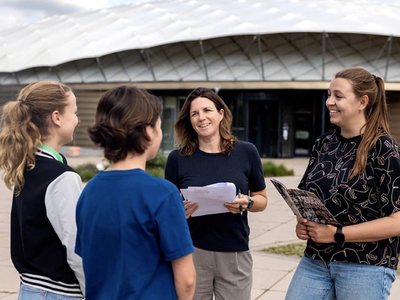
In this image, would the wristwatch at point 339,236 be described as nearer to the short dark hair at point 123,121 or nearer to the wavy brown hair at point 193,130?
the wavy brown hair at point 193,130

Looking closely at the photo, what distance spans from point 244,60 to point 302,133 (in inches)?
220

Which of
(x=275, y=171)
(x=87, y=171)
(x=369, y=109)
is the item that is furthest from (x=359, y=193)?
(x=275, y=171)

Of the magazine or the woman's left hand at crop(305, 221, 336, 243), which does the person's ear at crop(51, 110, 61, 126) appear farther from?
the woman's left hand at crop(305, 221, 336, 243)

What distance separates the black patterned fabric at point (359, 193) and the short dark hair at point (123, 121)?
1.27 metres

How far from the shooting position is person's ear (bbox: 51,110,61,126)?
2.92 metres

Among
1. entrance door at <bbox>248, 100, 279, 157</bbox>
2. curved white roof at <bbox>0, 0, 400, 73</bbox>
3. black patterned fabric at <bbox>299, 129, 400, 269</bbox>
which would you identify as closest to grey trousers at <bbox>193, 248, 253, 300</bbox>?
black patterned fabric at <bbox>299, 129, 400, 269</bbox>

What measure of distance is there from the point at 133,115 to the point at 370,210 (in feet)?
4.88

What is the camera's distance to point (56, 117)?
2.93m

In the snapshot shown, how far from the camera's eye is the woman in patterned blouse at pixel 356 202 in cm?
311

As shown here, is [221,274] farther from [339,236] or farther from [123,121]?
[123,121]

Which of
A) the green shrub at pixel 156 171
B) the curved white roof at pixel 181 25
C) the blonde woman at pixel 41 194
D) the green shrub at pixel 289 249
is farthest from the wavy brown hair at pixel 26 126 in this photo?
the curved white roof at pixel 181 25

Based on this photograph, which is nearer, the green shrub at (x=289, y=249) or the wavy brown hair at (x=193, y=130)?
the wavy brown hair at (x=193, y=130)

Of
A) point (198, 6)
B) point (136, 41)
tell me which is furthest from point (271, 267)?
point (198, 6)

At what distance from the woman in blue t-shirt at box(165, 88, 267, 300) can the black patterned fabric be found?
611 millimetres
